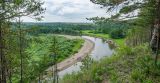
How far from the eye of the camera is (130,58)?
15578 mm

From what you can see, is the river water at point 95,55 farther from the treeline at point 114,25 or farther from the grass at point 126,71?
the grass at point 126,71

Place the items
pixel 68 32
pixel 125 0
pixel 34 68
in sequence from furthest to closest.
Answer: pixel 68 32 → pixel 34 68 → pixel 125 0

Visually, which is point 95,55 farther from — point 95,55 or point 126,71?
point 126,71

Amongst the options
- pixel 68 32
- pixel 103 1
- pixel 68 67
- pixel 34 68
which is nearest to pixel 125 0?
pixel 103 1

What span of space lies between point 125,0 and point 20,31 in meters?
6.49

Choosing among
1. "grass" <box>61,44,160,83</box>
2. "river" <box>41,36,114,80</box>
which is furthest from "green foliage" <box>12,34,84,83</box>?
"river" <box>41,36,114,80</box>

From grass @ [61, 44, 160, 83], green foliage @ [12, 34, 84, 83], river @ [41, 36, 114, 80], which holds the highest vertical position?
grass @ [61, 44, 160, 83]

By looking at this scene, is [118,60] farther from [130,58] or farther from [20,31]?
[20,31]

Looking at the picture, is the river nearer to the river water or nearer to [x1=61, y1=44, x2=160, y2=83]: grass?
the river water

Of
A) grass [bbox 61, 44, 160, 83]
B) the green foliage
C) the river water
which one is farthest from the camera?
the river water

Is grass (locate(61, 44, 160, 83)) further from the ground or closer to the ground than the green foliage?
further from the ground

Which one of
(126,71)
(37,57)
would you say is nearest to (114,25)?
(126,71)

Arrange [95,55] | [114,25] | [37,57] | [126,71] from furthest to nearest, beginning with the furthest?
[95,55], [37,57], [114,25], [126,71]

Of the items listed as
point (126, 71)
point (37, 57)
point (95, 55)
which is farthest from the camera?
point (95, 55)
